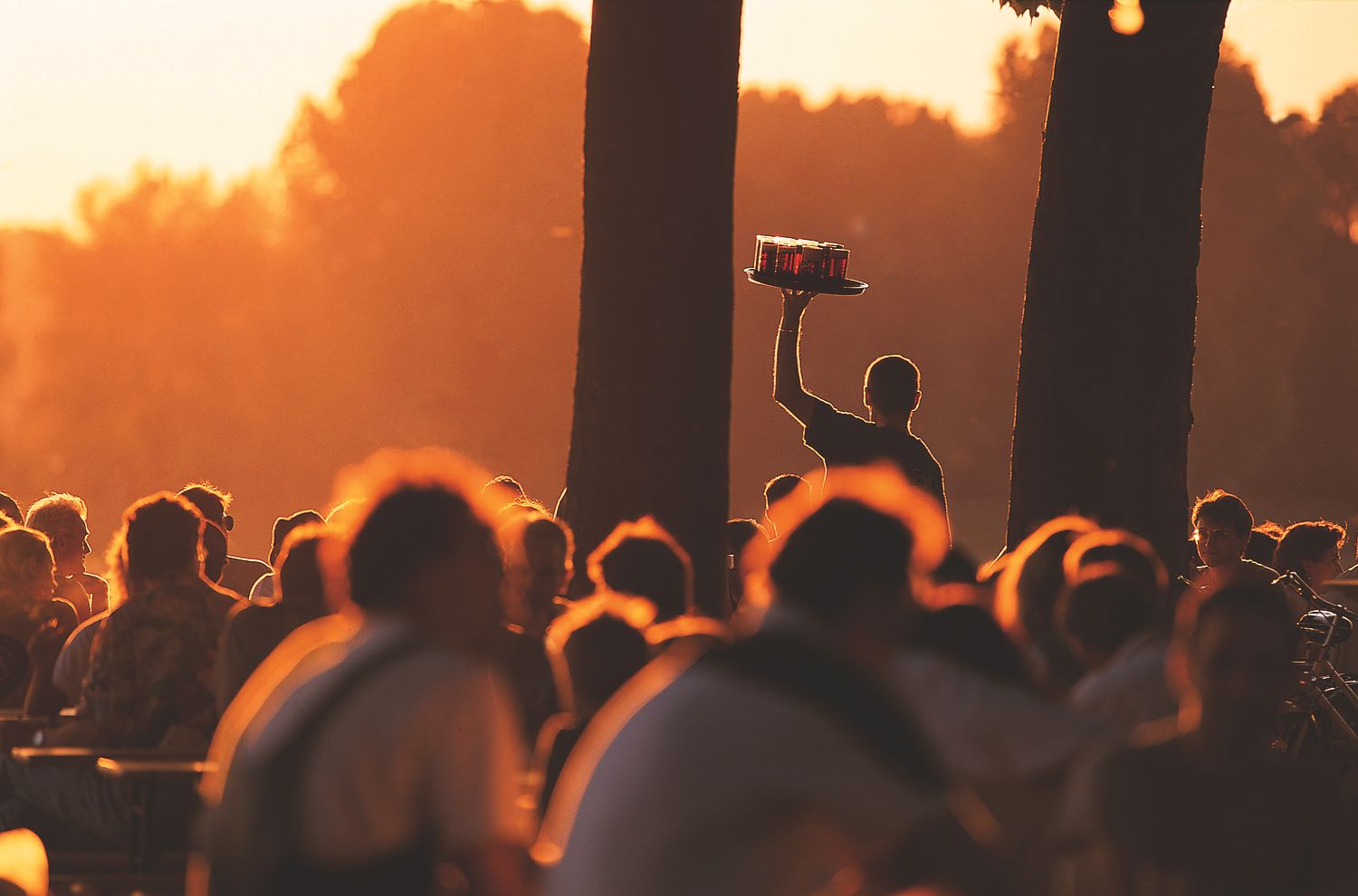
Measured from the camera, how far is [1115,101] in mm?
11117

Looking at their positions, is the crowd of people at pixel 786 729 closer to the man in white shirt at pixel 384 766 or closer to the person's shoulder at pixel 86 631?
the man in white shirt at pixel 384 766

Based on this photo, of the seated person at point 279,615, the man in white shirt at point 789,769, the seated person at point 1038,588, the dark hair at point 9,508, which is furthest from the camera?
the dark hair at point 9,508

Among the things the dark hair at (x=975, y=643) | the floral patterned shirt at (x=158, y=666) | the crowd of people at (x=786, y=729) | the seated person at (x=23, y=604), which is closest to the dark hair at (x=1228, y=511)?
the crowd of people at (x=786, y=729)

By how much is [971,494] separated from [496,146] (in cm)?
1756

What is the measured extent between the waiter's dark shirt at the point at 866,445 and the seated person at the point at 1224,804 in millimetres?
5687

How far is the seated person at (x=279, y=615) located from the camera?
7.70 meters

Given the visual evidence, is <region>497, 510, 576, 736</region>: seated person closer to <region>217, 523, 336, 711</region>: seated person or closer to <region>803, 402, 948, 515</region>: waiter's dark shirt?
<region>217, 523, 336, 711</region>: seated person

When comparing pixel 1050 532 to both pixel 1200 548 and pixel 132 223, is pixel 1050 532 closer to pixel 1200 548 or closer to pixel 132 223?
pixel 1200 548

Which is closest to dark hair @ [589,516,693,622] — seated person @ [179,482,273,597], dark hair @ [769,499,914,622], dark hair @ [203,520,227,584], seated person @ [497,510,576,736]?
seated person @ [497,510,576,736]

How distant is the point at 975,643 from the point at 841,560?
1.65 meters

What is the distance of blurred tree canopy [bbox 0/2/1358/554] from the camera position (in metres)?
61.8

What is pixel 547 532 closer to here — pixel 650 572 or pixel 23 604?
pixel 650 572

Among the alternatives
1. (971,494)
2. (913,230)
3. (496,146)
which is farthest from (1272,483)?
(496,146)

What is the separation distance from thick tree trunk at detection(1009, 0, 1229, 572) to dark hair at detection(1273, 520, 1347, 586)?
263 cm
